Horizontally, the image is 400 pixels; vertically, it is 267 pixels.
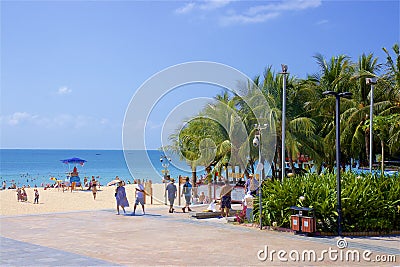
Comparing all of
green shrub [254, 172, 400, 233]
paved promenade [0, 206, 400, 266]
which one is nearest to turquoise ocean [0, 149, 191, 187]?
paved promenade [0, 206, 400, 266]

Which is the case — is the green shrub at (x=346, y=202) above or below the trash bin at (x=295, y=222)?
above

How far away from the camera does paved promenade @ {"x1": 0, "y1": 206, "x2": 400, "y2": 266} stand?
32.9ft

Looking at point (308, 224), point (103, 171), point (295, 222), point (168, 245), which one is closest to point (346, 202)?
point (308, 224)

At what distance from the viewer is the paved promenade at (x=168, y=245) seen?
32.9 feet

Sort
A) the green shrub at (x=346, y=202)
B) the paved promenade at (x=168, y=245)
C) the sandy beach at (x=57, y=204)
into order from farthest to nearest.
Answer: the sandy beach at (x=57, y=204) → the green shrub at (x=346, y=202) → the paved promenade at (x=168, y=245)

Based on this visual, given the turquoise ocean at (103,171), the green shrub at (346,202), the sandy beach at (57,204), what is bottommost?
the sandy beach at (57,204)

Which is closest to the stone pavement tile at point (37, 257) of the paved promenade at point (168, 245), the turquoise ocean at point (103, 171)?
the paved promenade at point (168, 245)

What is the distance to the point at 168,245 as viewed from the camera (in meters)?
11.8

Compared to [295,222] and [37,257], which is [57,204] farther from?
[295,222]

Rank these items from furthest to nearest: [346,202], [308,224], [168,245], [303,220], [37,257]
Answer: [346,202] → [303,220] → [308,224] → [168,245] → [37,257]

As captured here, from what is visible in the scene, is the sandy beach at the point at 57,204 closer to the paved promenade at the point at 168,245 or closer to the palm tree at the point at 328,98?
the paved promenade at the point at 168,245

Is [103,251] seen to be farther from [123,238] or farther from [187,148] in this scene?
[187,148]

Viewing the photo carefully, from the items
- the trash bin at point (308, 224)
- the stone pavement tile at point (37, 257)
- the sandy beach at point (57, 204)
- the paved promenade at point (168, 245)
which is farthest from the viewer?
the sandy beach at point (57, 204)

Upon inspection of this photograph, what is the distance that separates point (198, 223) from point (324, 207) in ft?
14.0
